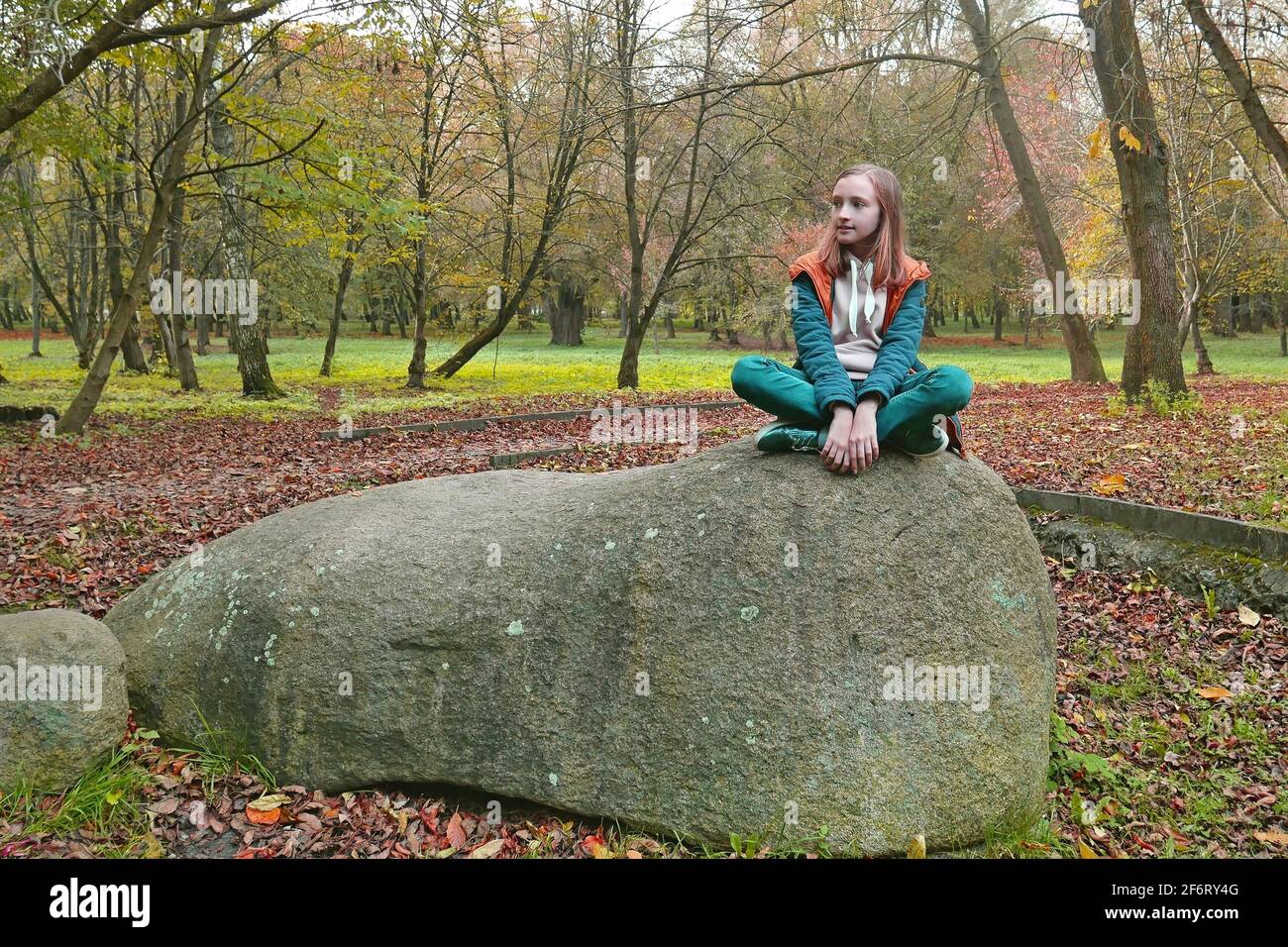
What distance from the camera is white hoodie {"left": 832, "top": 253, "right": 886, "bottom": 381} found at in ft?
14.2

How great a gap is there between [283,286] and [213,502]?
2612 centimetres

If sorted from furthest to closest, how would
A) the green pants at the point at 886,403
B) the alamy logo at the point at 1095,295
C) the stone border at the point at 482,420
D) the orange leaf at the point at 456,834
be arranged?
the alamy logo at the point at 1095,295, the stone border at the point at 482,420, the green pants at the point at 886,403, the orange leaf at the point at 456,834

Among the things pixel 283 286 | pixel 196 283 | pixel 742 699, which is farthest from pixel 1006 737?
pixel 283 286

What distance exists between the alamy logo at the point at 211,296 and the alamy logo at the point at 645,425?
762 cm

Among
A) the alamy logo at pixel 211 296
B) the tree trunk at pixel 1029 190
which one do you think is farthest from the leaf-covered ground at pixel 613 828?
the tree trunk at pixel 1029 190

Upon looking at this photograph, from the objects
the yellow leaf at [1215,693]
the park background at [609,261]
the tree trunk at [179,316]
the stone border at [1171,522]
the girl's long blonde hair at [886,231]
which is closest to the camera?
the girl's long blonde hair at [886,231]

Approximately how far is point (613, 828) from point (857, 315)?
2.59 m

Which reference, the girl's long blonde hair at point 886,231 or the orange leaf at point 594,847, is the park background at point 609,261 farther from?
the girl's long blonde hair at point 886,231

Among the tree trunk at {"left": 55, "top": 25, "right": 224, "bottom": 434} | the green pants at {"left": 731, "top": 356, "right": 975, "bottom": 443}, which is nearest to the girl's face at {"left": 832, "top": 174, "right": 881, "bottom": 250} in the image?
the green pants at {"left": 731, "top": 356, "right": 975, "bottom": 443}

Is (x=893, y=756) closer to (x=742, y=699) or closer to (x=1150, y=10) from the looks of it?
(x=742, y=699)

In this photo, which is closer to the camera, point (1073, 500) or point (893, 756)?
point (893, 756)

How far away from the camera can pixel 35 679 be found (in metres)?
4.12

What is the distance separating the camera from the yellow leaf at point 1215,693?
530cm

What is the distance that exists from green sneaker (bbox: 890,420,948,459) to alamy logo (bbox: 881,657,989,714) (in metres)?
1.01
